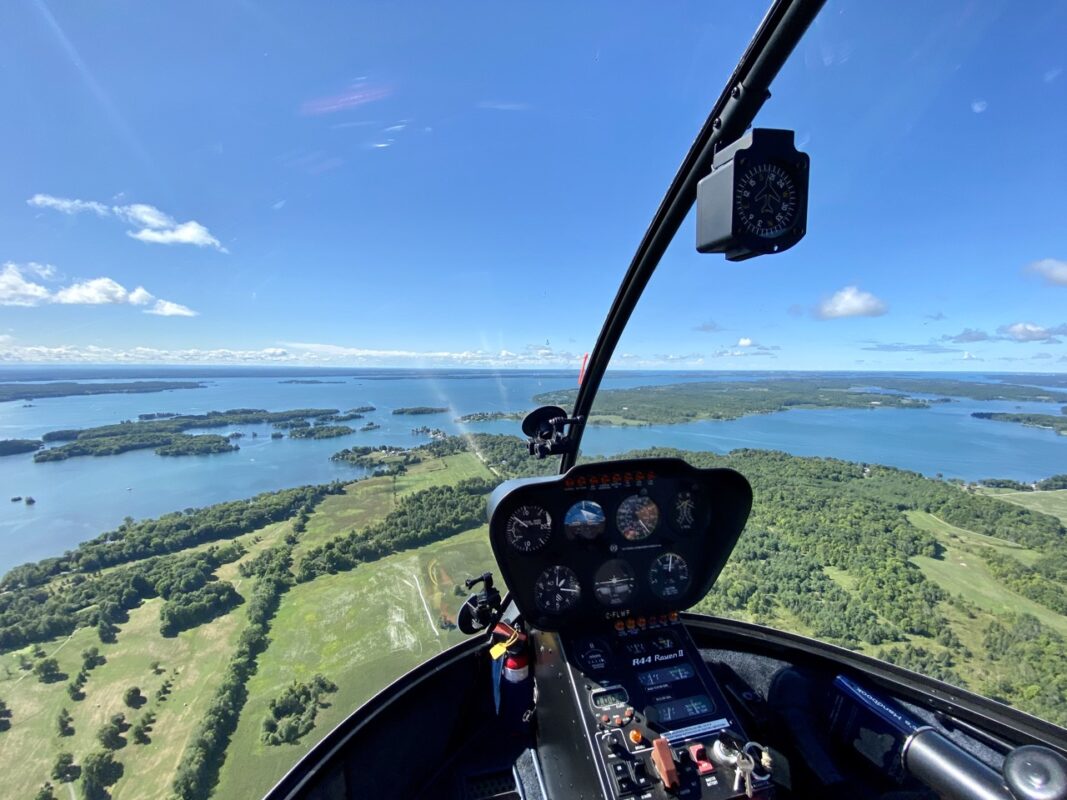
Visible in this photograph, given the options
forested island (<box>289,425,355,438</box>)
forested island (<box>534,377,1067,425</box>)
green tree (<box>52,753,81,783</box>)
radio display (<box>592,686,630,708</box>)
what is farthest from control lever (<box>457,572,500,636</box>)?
forested island (<box>289,425,355,438</box>)

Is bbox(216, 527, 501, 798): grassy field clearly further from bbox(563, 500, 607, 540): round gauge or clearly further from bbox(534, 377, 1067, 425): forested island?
bbox(534, 377, 1067, 425): forested island

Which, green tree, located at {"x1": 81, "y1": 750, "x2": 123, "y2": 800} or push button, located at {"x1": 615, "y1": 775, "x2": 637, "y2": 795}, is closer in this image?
push button, located at {"x1": 615, "y1": 775, "x2": 637, "y2": 795}

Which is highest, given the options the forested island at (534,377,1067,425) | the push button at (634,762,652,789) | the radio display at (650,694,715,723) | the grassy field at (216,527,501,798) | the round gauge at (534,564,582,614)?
the forested island at (534,377,1067,425)

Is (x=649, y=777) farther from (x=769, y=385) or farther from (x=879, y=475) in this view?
(x=769, y=385)

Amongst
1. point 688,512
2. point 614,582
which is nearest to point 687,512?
point 688,512

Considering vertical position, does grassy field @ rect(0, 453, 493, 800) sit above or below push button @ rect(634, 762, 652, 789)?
below
